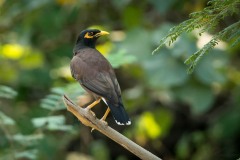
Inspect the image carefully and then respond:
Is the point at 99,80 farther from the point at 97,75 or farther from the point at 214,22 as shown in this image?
the point at 214,22

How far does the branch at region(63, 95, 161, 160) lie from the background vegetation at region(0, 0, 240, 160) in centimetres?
283

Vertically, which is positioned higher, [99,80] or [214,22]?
[214,22]

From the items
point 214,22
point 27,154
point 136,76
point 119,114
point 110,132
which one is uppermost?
point 214,22

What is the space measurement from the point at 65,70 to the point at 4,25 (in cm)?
105

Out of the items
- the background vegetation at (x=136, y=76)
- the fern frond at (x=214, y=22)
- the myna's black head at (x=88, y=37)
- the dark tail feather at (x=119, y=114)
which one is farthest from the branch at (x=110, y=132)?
the background vegetation at (x=136, y=76)

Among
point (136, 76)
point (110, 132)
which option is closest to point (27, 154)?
point (110, 132)

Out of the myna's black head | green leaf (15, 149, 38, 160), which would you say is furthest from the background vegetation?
the myna's black head

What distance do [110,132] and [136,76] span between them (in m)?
4.33

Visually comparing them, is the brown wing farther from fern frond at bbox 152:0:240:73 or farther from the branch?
fern frond at bbox 152:0:240:73

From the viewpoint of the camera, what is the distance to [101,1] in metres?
7.73

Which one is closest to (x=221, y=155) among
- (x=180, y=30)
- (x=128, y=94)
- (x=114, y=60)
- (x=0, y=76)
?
(x=128, y=94)

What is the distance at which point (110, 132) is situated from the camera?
278 centimetres

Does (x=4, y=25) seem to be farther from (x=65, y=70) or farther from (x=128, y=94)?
(x=128, y=94)

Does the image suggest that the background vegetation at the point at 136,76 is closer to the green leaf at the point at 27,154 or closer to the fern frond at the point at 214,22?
the green leaf at the point at 27,154
